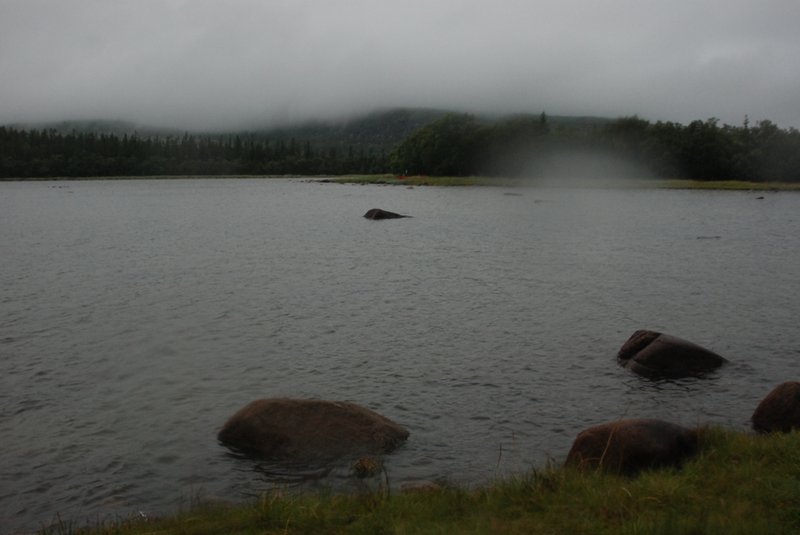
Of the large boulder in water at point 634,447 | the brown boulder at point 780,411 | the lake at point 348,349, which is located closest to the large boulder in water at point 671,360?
the lake at point 348,349

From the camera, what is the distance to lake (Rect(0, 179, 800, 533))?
1653cm

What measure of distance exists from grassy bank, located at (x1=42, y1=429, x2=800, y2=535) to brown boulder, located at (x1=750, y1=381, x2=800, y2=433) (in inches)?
176

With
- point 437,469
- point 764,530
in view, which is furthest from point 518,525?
point 437,469

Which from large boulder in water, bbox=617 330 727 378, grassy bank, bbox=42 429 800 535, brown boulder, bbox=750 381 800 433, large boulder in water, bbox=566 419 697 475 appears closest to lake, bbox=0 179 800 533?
large boulder in water, bbox=617 330 727 378

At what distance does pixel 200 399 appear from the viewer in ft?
70.1

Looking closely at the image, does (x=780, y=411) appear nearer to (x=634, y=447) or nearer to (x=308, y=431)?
(x=634, y=447)

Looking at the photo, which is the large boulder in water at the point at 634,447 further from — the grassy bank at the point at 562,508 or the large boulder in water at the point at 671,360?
the large boulder in water at the point at 671,360

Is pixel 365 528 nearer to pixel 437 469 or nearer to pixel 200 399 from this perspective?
pixel 437 469

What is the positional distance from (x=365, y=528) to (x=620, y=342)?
64.5ft

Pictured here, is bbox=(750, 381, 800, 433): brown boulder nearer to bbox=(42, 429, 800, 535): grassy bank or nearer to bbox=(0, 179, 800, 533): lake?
bbox=(0, 179, 800, 533): lake

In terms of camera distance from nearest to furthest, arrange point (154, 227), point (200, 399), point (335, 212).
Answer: point (200, 399) → point (154, 227) → point (335, 212)

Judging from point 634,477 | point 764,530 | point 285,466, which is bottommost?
point 285,466

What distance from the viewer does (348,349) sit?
2705 centimetres

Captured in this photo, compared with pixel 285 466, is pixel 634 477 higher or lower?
higher
